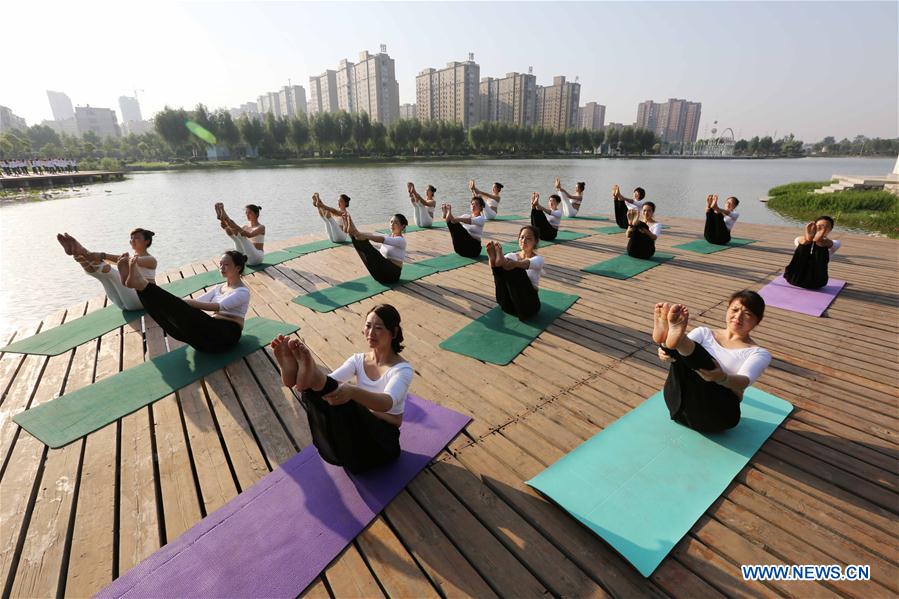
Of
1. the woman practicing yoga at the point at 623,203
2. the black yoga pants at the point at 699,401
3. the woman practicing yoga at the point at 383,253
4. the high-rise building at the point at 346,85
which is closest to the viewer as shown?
the black yoga pants at the point at 699,401

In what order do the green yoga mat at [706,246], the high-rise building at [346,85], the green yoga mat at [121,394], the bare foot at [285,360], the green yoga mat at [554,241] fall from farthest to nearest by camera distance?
1. the high-rise building at [346,85]
2. the green yoga mat at [554,241]
3. the green yoga mat at [706,246]
4. the green yoga mat at [121,394]
5. the bare foot at [285,360]

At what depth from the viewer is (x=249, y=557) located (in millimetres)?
2432

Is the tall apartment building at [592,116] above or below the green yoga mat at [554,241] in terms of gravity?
above

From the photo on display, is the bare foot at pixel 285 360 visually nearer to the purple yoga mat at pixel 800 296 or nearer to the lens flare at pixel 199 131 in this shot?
the purple yoga mat at pixel 800 296

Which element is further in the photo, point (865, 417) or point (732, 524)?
point (865, 417)

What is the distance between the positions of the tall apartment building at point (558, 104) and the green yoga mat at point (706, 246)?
422ft

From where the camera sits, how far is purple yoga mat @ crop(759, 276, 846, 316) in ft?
20.0

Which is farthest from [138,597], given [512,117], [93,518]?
[512,117]

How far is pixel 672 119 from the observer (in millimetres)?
185750

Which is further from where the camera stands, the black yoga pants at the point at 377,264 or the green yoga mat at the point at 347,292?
the black yoga pants at the point at 377,264

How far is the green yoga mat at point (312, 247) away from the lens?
10109mm

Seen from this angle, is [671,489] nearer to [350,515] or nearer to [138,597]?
[350,515]

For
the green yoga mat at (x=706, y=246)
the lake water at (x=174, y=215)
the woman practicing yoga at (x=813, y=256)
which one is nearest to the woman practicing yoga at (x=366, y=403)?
the woman practicing yoga at (x=813, y=256)

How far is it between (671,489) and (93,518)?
4104 mm
